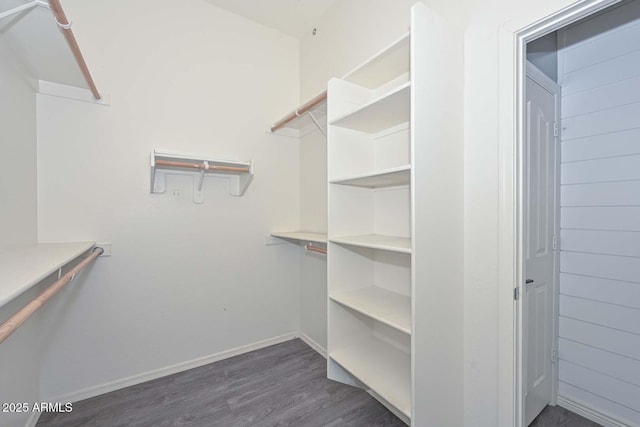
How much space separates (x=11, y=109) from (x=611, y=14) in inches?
135

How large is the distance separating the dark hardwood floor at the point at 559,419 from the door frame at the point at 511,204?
0.72 m

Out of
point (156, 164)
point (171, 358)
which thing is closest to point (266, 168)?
point (156, 164)

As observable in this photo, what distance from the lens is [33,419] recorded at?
157 centimetres

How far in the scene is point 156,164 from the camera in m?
1.83

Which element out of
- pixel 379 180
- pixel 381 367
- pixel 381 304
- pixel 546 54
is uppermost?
pixel 546 54

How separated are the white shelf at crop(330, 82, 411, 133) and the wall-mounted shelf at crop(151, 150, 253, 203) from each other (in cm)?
88

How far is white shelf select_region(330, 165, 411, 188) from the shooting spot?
1.36 m

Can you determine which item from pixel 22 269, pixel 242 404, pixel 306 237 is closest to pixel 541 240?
pixel 306 237

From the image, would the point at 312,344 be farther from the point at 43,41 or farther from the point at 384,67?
the point at 43,41

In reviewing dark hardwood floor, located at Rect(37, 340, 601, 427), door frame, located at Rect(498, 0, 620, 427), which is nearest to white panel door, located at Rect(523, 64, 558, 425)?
dark hardwood floor, located at Rect(37, 340, 601, 427)

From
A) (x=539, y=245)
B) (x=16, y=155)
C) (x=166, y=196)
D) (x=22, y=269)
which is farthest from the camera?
(x=166, y=196)

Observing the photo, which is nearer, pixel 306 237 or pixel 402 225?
pixel 402 225

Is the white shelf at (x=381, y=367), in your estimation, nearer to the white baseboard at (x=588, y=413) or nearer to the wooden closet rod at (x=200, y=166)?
the white baseboard at (x=588, y=413)

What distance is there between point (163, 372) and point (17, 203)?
57.8 inches
